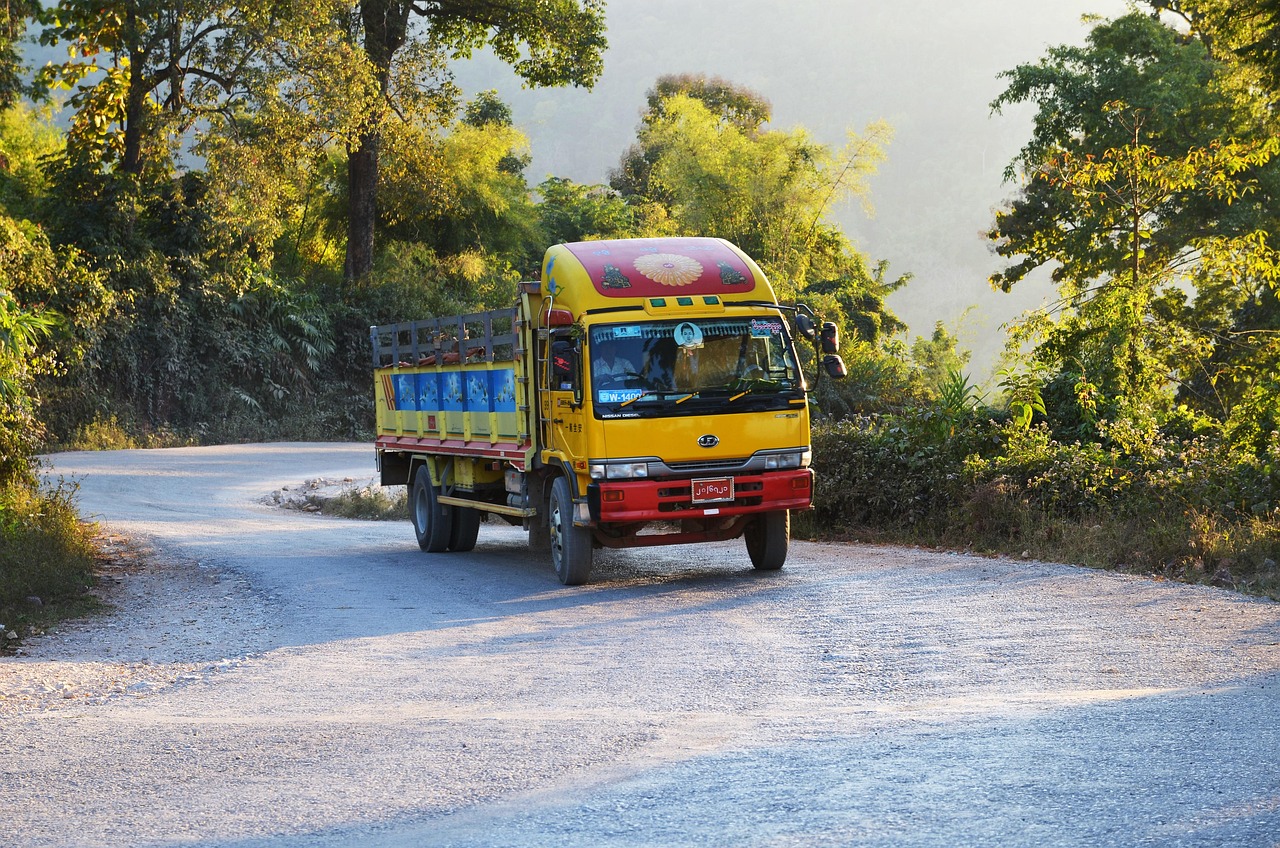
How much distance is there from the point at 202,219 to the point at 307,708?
113 ft

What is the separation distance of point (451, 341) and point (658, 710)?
8.95 m

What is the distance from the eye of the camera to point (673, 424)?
40.2 feet

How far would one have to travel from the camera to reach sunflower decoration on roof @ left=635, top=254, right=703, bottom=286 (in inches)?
510

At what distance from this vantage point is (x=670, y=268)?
1307 cm

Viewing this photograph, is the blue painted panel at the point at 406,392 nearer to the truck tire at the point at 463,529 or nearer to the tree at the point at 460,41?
the truck tire at the point at 463,529

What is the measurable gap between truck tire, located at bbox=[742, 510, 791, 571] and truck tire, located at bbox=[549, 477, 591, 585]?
5.60 feet

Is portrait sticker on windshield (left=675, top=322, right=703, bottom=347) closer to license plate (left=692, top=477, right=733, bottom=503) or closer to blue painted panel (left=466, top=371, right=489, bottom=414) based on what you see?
license plate (left=692, top=477, right=733, bottom=503)

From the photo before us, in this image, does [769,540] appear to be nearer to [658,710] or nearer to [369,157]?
[658,710]

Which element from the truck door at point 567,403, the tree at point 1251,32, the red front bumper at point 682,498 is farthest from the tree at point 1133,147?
the truck door at point 567,403

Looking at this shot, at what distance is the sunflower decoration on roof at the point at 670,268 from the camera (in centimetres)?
1296

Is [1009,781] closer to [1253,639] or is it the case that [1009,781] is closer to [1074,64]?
[1253,639]

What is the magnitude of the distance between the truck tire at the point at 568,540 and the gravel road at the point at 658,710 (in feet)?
0.96

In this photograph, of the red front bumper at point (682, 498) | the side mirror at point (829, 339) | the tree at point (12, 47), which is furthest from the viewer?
the tree at point (12, 47)

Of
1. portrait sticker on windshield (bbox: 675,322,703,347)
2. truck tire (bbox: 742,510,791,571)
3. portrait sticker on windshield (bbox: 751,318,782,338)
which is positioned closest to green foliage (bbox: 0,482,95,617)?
portrait sticker on windshield (bbox: 675,322,703,347)
